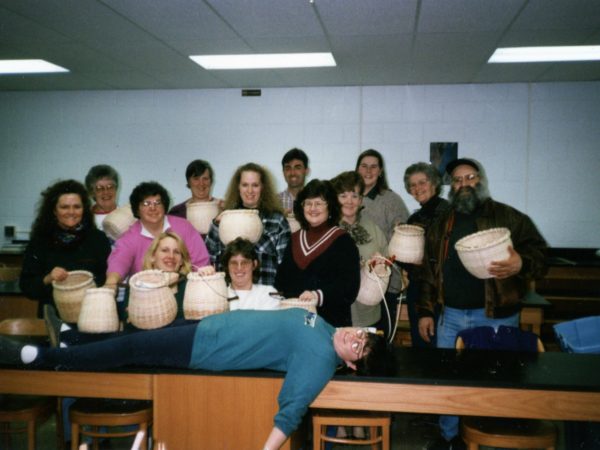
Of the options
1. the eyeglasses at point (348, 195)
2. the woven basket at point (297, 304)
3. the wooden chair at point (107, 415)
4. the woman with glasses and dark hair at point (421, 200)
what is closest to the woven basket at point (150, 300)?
the wooden chair at point (107, 415)

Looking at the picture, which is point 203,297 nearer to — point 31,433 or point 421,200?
point 31,433

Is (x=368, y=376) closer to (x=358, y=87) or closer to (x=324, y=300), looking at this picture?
(x=324, y=300)

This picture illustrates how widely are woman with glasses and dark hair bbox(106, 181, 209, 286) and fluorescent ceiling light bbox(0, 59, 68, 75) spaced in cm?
292

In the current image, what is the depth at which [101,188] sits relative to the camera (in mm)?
3588

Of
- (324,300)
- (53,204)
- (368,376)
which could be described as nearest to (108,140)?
(53,204)

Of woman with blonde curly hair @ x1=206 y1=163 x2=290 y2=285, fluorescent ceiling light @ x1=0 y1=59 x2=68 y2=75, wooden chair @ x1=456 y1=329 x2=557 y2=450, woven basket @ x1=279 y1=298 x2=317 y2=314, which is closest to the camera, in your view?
wooden chair @ x1=456 y1=329 x2=557 y2=450

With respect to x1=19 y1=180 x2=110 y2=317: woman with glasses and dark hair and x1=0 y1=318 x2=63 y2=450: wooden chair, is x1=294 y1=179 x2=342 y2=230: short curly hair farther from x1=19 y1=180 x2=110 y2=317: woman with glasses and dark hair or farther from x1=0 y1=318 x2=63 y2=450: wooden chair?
x1=0 y1=318 x2=63 y2=450: wooden chair

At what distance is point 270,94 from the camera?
584 cm

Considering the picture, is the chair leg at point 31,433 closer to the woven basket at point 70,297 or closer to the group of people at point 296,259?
the group of people at point 296,259

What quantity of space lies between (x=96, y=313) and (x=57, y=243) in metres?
0.79

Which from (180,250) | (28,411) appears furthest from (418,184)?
(28,411)

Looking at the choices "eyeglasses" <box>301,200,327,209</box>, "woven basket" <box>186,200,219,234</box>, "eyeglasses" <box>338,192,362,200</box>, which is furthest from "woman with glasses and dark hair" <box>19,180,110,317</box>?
"eyeglasses" <box>338,192,362,200</box>

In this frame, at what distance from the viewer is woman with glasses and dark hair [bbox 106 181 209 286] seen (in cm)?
272

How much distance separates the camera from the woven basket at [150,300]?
2129 mm
